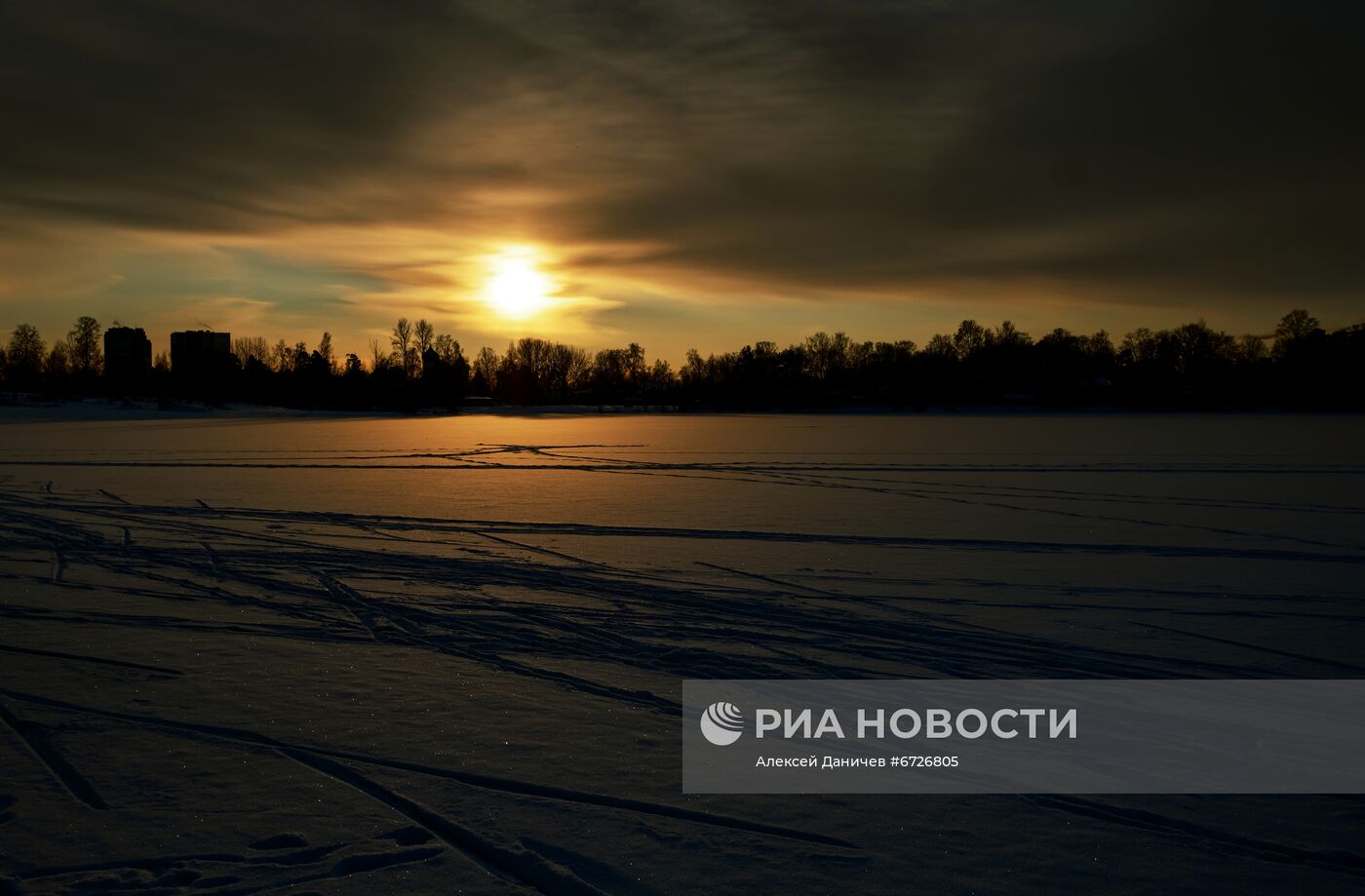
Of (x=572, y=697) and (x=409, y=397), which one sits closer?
(x=572, y=697)

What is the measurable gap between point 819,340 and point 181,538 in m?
151

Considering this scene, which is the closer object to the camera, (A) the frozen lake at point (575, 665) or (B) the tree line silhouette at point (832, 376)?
(A) the frozen lake at point (575, 665)

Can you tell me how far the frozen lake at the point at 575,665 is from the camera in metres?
3.51

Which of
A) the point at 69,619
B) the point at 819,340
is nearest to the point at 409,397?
the point at 819,340

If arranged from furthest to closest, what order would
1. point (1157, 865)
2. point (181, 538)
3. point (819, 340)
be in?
point (819, 340) < point (181, 538) < point (1157, 865)

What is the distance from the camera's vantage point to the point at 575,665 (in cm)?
580

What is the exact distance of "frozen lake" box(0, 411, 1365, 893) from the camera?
3514 millimetres

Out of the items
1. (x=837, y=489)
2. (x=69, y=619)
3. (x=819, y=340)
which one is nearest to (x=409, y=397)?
(x=819, y=340)

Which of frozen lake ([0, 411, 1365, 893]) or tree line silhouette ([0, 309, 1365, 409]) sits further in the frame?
tree line silhouette ([0, 309, 1365, 409])

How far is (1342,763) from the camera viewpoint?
14.2 feet

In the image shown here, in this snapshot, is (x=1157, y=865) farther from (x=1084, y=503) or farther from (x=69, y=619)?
(x=1084, y=503)

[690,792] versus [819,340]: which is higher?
[819,340]

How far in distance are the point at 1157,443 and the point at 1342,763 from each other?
98.0 feet

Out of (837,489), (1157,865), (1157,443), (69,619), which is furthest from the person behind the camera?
(1157,443)
